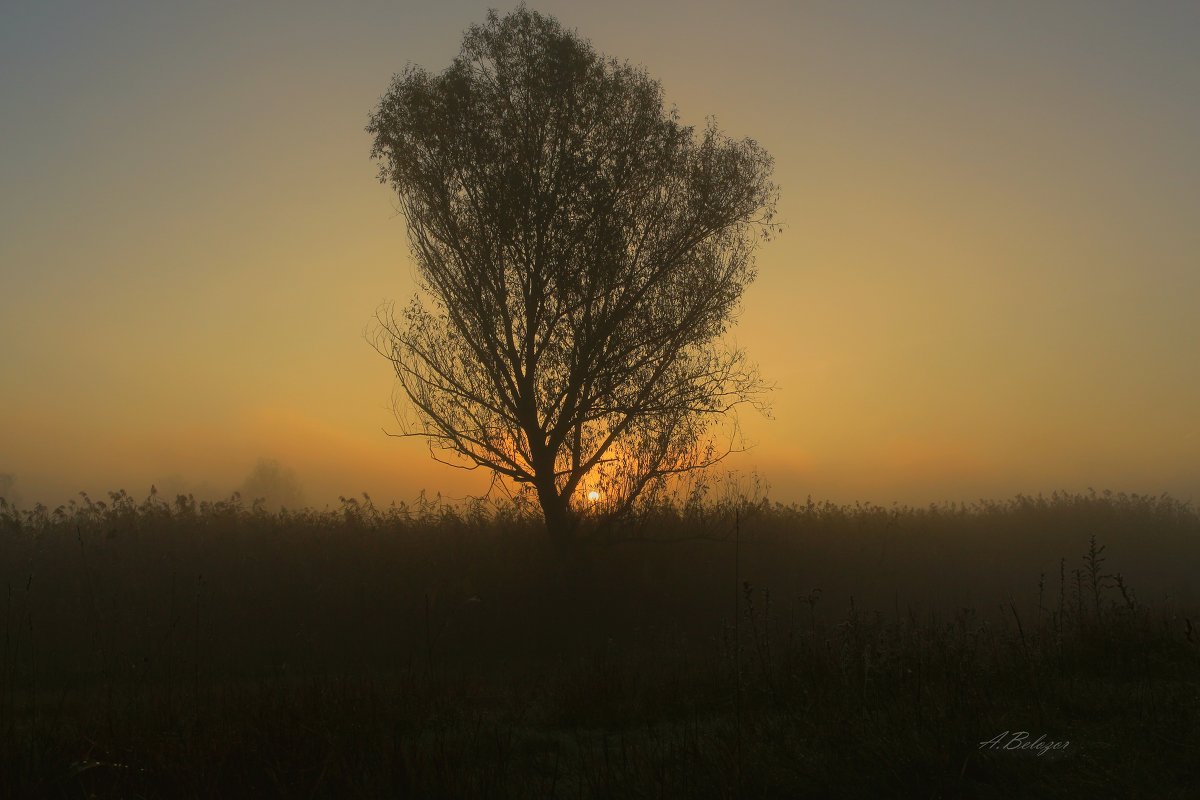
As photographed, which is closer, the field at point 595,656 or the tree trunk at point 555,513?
the field at point 595,656

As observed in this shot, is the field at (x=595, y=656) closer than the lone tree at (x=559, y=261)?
Yes

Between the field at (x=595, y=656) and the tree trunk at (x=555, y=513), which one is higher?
the tree trunk at (x=555, y=513)

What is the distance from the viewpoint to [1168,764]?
16.5ft

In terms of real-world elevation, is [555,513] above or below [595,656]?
above

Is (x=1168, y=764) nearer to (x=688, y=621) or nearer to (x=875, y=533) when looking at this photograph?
(x=688, y=621)

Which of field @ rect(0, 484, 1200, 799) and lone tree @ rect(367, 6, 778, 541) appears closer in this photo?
field @ rect(0, 484, 1200, 799)

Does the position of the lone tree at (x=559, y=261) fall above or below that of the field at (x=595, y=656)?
above

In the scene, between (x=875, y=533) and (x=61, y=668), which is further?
(x=875, y=533)

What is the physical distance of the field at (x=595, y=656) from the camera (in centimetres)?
513

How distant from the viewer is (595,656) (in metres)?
10.5

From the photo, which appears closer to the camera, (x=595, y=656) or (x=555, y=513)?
(x=595, y=656)

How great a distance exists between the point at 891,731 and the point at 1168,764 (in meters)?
1.56

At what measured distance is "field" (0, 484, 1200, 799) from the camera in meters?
5.13

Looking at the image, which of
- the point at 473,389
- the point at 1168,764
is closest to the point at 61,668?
the point at 473,389
